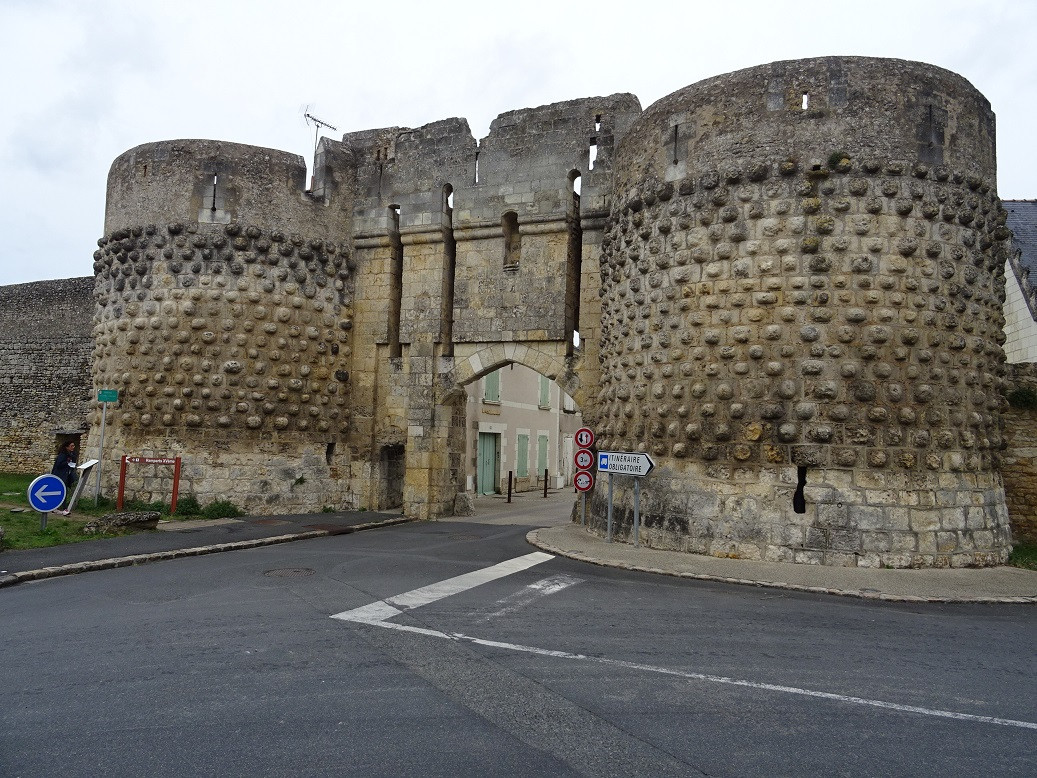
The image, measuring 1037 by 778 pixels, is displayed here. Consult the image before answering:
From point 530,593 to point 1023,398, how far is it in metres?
7.75

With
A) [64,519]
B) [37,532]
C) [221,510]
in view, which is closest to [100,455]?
[64,519]

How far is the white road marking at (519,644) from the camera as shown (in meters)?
3.97

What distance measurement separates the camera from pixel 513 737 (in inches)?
137

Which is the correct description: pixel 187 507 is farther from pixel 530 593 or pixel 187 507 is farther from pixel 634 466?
pixel 530 593

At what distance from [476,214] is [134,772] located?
11594 millimetres

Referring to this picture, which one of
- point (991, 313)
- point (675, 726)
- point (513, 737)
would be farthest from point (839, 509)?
point (513, 737)

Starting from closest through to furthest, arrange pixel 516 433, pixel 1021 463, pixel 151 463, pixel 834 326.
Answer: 1. pixel 834 326
2. pixel 1021 463
3. pixel 151 463
4. pixel 516 433

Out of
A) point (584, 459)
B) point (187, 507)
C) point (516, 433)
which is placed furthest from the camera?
point (516, 433)

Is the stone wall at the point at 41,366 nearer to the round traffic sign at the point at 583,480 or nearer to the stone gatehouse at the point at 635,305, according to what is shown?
the stone gatehouse at the point at 635,305

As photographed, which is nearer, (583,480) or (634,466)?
(634,466)

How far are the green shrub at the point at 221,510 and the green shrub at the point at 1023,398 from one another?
12.2 m

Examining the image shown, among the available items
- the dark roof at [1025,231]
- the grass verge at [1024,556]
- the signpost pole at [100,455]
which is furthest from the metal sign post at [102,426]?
the dark roof at [1025,231]

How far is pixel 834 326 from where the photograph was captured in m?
8.91

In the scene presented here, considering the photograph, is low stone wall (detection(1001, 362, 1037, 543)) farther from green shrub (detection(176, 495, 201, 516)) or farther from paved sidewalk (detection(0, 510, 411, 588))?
green shrub (detection(176, 495, 201, 516))
